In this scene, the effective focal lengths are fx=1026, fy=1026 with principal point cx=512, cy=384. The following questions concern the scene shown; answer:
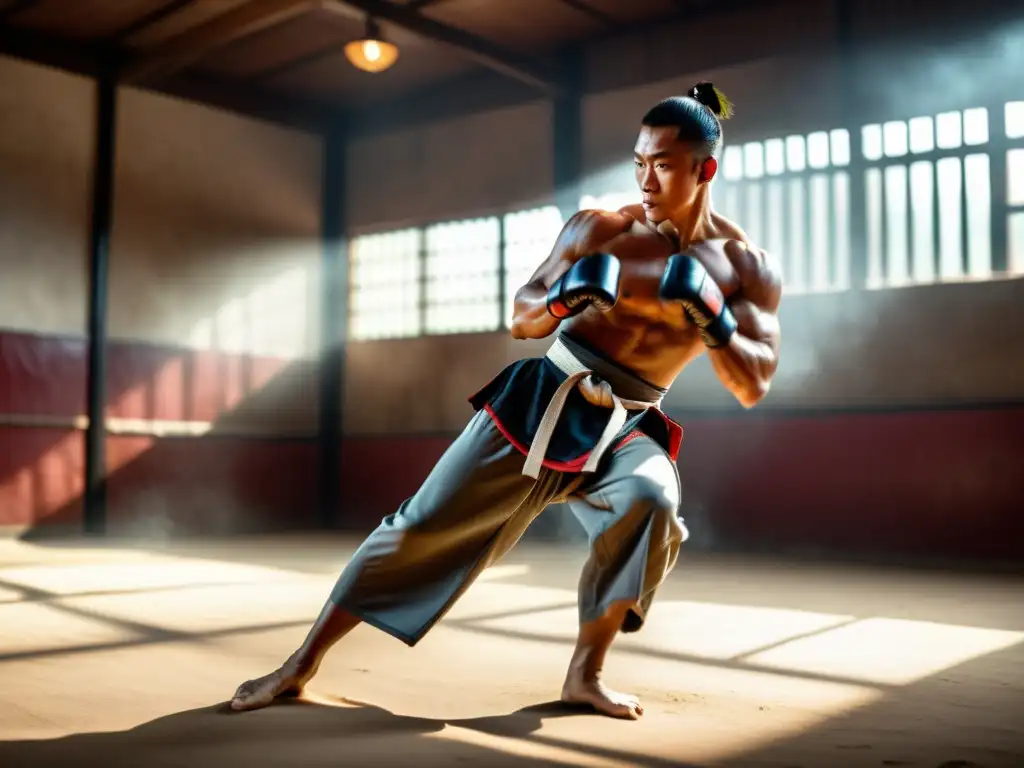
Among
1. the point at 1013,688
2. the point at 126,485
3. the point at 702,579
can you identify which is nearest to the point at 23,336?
the point at 126,485

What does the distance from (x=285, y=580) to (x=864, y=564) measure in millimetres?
3395

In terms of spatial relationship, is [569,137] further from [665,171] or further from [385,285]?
[665,171]

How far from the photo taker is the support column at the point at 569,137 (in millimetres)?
7695

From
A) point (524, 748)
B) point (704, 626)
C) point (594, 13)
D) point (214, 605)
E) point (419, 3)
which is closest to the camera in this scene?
point (524, 748)

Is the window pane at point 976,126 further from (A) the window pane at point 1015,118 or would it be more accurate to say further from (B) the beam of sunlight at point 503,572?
(B) the beam of sunlight at point 503,572

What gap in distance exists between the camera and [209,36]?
7.13 m

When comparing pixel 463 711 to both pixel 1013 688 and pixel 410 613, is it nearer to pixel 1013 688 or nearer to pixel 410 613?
pixel 410 613

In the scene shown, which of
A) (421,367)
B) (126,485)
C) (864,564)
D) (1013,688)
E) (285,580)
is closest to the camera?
(1013,688)

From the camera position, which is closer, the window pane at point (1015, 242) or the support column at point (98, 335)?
the window pane at point (1015, 242)

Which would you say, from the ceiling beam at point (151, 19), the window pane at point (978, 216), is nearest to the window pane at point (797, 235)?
the window pane at point (978, 216)

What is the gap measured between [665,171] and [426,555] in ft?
3.13

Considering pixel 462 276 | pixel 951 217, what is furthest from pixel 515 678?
pixel 462 276

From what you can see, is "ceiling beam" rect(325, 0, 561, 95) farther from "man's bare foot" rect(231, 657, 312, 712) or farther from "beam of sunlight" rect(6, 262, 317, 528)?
"man's bare foot" rect(231, 657, 312, 712)

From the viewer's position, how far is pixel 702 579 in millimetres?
5156
